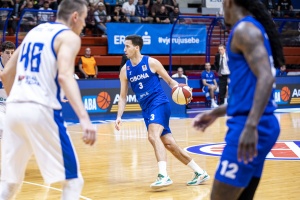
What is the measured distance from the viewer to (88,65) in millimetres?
18750

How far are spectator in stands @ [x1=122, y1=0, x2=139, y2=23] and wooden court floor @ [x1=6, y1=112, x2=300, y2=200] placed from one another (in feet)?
25.4

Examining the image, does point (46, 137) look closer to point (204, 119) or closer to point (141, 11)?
point (204, 119)

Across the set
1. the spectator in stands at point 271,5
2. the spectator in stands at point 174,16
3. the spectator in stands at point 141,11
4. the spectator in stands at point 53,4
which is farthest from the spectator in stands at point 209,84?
the spectator in stands at point 271,5

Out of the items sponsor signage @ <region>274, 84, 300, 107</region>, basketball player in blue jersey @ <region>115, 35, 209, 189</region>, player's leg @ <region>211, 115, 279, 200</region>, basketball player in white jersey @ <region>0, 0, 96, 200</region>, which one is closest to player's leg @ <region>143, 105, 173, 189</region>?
basketball player in blue jersey @ <region>115, 35, 209, 189</region>

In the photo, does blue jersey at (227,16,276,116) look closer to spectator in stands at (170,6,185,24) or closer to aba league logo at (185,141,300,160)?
aba league logo at (185,141,300,160)

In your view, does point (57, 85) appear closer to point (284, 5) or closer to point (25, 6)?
point (25, 6)

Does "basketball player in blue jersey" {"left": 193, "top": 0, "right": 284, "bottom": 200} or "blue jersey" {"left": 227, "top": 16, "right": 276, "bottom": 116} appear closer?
"basketball player in blue jersey" {"left": 193, "top": 0, "right": 284, "bottom": 200}

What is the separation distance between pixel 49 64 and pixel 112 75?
1516 cm

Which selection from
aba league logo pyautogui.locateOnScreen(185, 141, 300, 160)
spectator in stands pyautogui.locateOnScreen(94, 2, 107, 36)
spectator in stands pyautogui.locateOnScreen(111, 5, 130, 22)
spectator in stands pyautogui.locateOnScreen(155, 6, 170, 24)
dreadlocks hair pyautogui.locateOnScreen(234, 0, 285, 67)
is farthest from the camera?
spectator in stands pyautogui.locateOnScreen(155, 6, 170, 24)

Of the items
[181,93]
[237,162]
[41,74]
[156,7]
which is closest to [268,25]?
[237,162]

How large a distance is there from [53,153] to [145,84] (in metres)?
3.70

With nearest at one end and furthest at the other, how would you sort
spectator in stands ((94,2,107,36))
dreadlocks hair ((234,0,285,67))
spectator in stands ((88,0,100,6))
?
dreadlocks hair ((234,0,285,67)) < spectator in stands ((94,2,107,36)) < spectator in stands ((88,0,100,6))

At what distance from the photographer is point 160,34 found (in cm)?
1994

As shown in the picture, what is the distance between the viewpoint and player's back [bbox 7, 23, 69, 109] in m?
4.67
